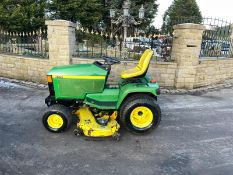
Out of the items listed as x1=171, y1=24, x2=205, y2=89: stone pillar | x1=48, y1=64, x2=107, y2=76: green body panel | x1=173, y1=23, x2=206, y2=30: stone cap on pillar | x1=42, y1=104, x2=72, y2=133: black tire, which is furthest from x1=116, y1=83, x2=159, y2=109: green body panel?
x1=173, y1=23, x2=206, y2=30: stone cap on pillar

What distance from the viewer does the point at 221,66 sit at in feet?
25.1

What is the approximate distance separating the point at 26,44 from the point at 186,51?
5.28 m

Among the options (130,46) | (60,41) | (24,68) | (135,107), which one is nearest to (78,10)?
(24,68)

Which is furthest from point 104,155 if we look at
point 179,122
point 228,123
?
point 228,123

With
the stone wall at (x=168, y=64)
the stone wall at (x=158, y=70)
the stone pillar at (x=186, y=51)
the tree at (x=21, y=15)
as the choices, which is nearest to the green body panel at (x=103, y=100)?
the stone wall at (x=168, y=64)

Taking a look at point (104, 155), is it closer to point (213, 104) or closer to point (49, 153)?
point (49, 153)

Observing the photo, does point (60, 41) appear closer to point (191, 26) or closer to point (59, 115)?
point (59, 115)

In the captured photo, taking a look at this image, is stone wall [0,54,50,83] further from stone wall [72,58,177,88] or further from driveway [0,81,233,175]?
driveway [0,81,233,175]

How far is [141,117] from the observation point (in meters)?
4.03

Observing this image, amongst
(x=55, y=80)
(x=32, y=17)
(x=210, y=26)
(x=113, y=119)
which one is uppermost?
(x=32, y=17)

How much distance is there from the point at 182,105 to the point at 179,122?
3.64 feet

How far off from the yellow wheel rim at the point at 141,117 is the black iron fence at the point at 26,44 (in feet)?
14.9

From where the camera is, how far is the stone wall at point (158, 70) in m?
6.64

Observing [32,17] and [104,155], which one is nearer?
[104,155]
